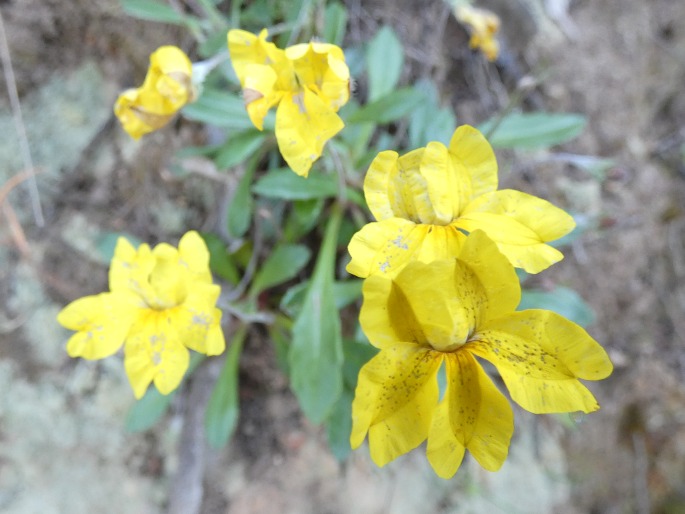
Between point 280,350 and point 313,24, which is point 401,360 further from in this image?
point 313,24

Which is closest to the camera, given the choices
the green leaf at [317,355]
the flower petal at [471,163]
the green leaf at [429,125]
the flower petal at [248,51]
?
the flower petal at [471,163]

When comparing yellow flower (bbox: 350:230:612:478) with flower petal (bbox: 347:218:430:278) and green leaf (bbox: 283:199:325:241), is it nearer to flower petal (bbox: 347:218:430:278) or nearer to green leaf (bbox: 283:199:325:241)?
flower petal (bbox: 347:218:430:278)

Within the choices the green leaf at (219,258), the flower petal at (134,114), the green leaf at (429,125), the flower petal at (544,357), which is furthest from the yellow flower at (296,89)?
the green leaf at (219,258)

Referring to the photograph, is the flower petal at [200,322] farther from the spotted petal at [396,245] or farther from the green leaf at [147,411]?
the green leaf at [147,411]

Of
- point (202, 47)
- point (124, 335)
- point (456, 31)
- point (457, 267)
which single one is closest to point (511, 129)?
point (456, 31)

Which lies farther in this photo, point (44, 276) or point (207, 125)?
point (207, 125)

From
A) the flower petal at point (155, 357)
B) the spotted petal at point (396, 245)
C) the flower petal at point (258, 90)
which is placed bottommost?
the flower petal at point (155, 357)
